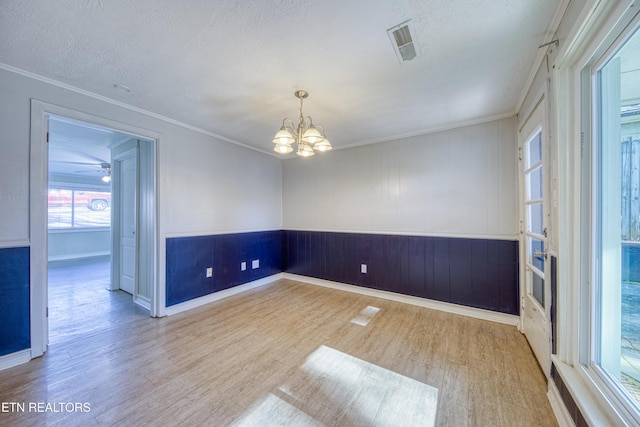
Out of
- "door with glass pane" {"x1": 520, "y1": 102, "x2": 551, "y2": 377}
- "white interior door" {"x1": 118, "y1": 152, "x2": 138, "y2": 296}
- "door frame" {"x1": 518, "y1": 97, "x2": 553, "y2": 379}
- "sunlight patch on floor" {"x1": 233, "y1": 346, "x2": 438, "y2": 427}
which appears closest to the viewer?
"sunlight patch on floor" {"x1": 233, "y1": 346, "x2": 438, "y2": 427}

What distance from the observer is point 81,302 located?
11.3 ft

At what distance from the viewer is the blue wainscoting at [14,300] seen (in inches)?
77.3

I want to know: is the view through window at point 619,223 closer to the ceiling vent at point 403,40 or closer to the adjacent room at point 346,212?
the adjacent room at point 346,212

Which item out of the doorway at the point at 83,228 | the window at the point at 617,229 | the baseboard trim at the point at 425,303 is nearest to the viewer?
the window at the point at 617,229

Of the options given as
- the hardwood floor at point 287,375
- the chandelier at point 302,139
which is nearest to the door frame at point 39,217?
the hardwood floor at point 287,375

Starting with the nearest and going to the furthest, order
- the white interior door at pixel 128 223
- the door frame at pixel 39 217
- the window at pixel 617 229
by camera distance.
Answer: the window at pixel 617 229 → the door frame at pixel 39 217 → the white interior door at pixel 128 223

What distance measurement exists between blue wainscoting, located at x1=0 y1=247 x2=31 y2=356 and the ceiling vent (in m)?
3.46

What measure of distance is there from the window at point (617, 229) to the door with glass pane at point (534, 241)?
45 centimetres

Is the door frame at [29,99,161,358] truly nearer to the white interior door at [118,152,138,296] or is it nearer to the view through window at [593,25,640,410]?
the white interior door at [118,152,138,296]

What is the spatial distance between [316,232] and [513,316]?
2957 mm

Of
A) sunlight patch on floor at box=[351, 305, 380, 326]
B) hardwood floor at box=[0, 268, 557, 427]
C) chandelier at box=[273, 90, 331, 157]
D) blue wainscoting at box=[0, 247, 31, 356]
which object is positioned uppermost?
chandelier at box=[273, 90, 331, 157]

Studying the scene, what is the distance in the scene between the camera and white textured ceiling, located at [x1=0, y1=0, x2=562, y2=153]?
1396mm

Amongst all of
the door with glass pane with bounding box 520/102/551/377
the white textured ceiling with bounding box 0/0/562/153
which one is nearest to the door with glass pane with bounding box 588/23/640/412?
the door with glass pane with bounding box 520/102/551/377

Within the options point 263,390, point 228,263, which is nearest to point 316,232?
point 228,263
